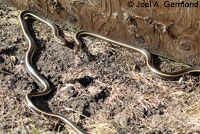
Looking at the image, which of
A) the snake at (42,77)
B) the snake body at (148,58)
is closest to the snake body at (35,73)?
the snake at (42,77)

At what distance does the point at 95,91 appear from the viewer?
4609 mm

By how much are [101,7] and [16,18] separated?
222cm

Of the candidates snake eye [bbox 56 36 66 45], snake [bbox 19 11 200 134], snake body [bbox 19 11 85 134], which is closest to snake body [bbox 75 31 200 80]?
snake [bbox 19 11 200 134]

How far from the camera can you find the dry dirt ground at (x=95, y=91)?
408 cm

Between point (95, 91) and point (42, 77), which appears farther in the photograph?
point (42, 77)

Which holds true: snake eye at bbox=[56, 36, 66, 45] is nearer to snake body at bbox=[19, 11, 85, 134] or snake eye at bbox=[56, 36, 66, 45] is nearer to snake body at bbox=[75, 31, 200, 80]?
snake body at bbox=[19, 11, 85, 134]

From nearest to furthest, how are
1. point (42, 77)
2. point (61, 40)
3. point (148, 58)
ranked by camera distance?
1. point (42, 77)
2. point (148, 58)
3. point (61, 40)

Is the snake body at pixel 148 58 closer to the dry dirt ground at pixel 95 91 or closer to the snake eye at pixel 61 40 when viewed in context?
the dry dirt ground at pixel 95 91

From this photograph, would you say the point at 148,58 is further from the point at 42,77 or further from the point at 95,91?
the point at 42,77

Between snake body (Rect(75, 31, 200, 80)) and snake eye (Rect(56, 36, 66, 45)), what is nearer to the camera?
snake body (Rect(75, 31, 200, 80))

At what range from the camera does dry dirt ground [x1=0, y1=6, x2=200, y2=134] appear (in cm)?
408

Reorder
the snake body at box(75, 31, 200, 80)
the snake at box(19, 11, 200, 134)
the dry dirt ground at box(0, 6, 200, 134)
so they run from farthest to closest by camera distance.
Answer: the snake body at box(75, 31, 200, 80)
the snake at box(19, 11, 200, 134)
the dry dirt ground at box(0, 6, 200, 134)

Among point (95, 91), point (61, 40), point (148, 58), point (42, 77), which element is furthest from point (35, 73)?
point (148, 58)

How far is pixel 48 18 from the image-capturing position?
20.7 feet
